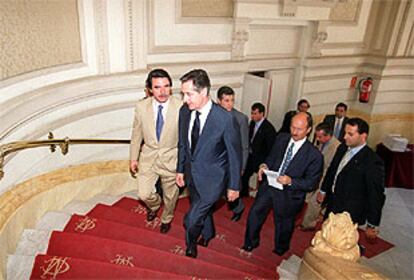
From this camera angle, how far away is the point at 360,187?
10.6 feet

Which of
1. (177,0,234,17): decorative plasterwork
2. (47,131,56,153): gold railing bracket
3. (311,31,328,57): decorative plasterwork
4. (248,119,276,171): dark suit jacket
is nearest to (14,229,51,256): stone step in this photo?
(47,131,56,153): gold railing bracket

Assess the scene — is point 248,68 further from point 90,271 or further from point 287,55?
point 90,271

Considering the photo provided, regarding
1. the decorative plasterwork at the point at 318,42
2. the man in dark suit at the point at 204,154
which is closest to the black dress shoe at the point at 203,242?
the man in dark suit at the point at 204,154

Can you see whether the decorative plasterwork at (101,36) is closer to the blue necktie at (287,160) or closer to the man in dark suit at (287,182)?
the man in dark suit at (287,182)

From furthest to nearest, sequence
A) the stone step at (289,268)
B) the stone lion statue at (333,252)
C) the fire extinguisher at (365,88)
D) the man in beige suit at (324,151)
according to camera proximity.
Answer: the fire extinguisher at (365,88), the man in beige suit at (324,151), the stone step at (289,268), the stone lion statue at (333,252)

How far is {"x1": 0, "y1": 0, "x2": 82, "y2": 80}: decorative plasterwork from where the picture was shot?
116 inches

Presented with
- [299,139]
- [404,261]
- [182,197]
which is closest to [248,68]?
[182,197]

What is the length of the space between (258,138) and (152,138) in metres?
1.89

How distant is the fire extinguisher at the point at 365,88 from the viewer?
724 cm

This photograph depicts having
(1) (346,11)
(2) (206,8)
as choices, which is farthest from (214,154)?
(1) (346,11)

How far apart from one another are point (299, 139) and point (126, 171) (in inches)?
86.8

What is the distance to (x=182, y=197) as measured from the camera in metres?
4.50

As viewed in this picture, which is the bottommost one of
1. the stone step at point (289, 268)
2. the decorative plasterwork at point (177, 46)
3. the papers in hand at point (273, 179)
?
the stone step at point (289, 268)

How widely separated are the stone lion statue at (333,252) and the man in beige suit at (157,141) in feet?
4.88
